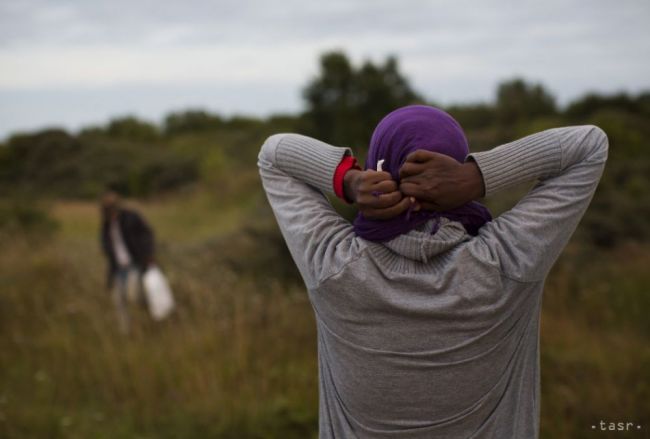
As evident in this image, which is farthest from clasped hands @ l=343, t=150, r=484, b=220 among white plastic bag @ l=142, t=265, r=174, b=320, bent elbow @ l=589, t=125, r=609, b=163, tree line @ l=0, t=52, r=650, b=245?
tree line @ l=0, t=52, r=650, b=245

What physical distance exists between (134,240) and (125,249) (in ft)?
0.63

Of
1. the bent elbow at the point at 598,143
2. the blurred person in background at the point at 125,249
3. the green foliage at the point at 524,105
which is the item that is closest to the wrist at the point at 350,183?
the bent elbow at the point at 598,143

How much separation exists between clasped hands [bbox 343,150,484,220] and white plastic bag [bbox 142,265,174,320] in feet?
17.5

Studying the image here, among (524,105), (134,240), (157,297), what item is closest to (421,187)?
(157,297)

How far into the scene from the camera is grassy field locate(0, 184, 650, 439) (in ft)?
14.1

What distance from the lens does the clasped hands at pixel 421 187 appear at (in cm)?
135

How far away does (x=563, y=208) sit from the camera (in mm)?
1393

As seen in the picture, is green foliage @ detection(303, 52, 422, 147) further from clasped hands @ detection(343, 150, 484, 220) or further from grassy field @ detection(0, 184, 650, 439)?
clasped hands @ detection(343, 150, 484, 220)

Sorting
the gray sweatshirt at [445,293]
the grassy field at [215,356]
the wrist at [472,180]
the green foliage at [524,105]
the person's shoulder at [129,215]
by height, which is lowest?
the green foliage at [524,105]

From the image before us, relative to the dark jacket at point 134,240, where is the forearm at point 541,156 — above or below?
above

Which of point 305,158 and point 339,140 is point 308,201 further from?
point 339,140

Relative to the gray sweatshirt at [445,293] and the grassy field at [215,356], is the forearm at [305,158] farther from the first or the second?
the grassy field at [215,356]

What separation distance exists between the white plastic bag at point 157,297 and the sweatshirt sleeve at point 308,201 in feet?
16.5

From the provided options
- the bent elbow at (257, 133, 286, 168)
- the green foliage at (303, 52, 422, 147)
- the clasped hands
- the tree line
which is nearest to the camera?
the clasped hands
